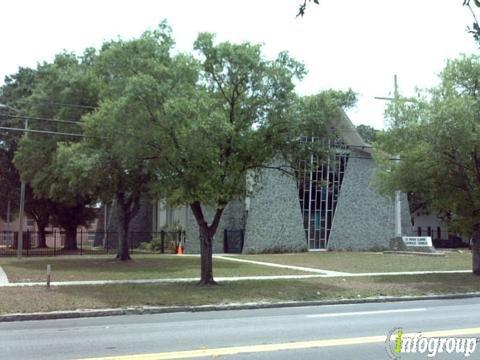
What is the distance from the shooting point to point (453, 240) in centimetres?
5531

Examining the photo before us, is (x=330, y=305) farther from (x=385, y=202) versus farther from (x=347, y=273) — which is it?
(x=385, y=202)

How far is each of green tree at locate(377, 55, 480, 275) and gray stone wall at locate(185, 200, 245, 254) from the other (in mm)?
16100

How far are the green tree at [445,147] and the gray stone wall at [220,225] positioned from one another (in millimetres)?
16100

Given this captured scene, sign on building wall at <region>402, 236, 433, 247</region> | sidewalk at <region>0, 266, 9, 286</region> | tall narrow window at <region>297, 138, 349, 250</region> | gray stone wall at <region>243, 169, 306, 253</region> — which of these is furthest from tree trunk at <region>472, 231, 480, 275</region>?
tall narrow window at <region>297, 138, 349, 250</region>

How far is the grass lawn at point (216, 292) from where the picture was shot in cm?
1465


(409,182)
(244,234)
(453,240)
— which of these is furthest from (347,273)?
(453,240)

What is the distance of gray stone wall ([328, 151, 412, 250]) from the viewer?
42.2 meters

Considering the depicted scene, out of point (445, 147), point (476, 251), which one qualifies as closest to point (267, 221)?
point (476, 251)

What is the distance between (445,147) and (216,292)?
32.5ft

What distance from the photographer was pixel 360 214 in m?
42.9

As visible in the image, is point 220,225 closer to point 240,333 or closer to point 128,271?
point 128,271

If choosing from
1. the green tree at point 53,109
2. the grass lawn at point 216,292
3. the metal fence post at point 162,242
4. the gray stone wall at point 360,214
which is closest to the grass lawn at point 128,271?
the grass lawn at point 216,292

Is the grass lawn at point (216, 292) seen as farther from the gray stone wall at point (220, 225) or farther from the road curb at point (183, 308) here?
the gray stone wall at point (220, 225)

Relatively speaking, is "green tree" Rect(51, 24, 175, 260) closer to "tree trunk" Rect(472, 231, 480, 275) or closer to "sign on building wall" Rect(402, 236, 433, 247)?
"tree trunk" Rect(472, 231, 480, 275)
